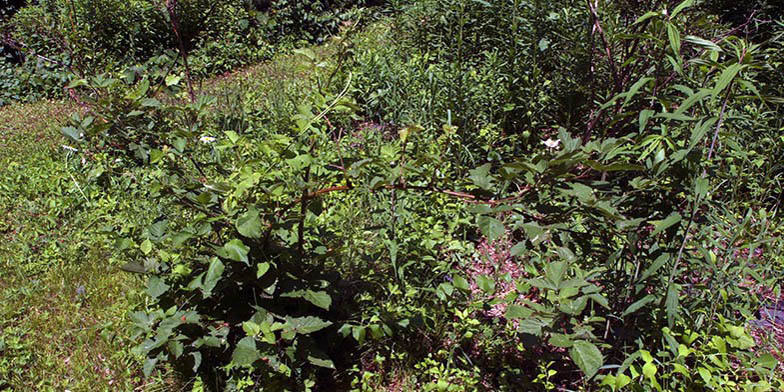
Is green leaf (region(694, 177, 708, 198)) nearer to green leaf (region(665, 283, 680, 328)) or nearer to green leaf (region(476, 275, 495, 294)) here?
green leaf (region(665, 283, 680, 328))

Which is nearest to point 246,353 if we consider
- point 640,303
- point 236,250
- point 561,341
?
point 236,250

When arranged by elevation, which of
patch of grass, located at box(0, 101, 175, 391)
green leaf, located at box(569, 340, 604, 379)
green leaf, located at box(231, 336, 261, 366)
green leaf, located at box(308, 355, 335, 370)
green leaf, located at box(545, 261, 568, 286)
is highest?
green leaf, located at box(545, 261, 568, 286)

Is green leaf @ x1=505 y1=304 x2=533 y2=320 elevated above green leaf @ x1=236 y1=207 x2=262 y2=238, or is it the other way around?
green leaf @ x1=236 y1=207 x2=262 y2=238

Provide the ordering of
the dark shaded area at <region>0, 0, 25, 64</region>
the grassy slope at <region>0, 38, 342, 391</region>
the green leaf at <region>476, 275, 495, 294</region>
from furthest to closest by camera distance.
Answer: the dark shaded area at <region>0, 0, 25, 64</region>, the grassy slope at <region>0, 38, 342, 391</region>, the green leaf at <region>476, 275, 495, 294</region>

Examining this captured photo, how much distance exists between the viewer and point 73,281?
3.37m

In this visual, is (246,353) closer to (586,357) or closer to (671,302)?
(586,357)

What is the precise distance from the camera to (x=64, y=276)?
3400mm

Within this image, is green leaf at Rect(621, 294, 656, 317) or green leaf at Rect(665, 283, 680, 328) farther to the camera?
green leaf at Rect(621, 294, 656, 317)

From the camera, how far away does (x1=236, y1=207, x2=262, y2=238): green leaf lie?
198 centimetres

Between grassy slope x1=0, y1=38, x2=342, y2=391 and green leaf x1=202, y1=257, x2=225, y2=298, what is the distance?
2.30 feet

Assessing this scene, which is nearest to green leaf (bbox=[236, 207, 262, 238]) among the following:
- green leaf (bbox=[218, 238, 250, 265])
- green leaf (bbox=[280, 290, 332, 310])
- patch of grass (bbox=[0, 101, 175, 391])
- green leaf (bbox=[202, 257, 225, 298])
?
green leaf (bbox=[218, 238, 250, 265])

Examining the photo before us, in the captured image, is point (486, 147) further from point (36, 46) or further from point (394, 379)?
point (36, 46)

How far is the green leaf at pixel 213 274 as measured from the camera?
2.16m

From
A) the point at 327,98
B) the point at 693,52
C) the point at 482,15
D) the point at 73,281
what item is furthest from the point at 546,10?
the point at 73,281
